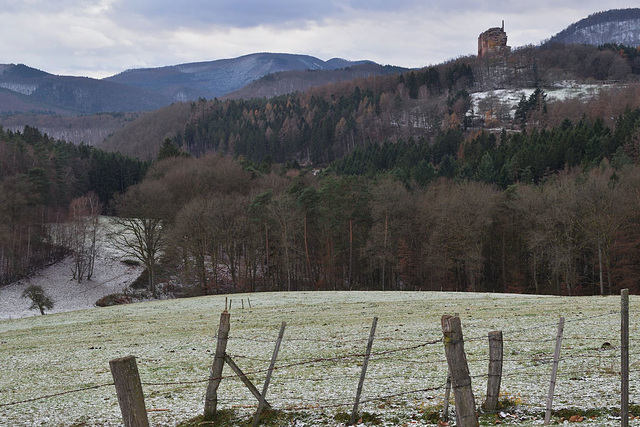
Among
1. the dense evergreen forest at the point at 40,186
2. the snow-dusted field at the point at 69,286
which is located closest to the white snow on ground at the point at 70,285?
the snow-dusted field at the point at 69,286

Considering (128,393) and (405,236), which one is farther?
(405,236)

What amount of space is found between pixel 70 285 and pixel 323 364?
87553 millimetres

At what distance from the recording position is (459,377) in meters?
8.77

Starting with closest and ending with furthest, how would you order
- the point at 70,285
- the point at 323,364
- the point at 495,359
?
the point at 495,359 → the point at 323,364 → the point at 70,285

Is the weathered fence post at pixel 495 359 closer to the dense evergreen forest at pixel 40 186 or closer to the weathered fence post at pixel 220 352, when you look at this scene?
the weathered fence post at pixel 220 352

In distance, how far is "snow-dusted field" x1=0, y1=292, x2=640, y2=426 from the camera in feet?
49.8

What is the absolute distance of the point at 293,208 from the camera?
8875 centimetres

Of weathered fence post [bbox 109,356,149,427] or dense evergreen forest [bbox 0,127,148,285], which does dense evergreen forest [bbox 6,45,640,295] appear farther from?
weathered fence post [bbox 109,356,149,427]

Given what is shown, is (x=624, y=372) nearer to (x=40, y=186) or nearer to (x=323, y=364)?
(x=323, y=364)

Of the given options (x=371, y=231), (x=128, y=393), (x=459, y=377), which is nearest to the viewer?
(x=128, y=393)

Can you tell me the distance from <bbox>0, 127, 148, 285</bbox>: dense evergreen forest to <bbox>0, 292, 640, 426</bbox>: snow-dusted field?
6381 cm

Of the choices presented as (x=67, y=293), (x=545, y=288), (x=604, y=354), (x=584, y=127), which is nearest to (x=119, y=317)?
(x=604, y=354)

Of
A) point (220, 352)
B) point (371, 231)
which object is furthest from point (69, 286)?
point (220, 352)

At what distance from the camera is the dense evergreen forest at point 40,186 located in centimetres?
9556
